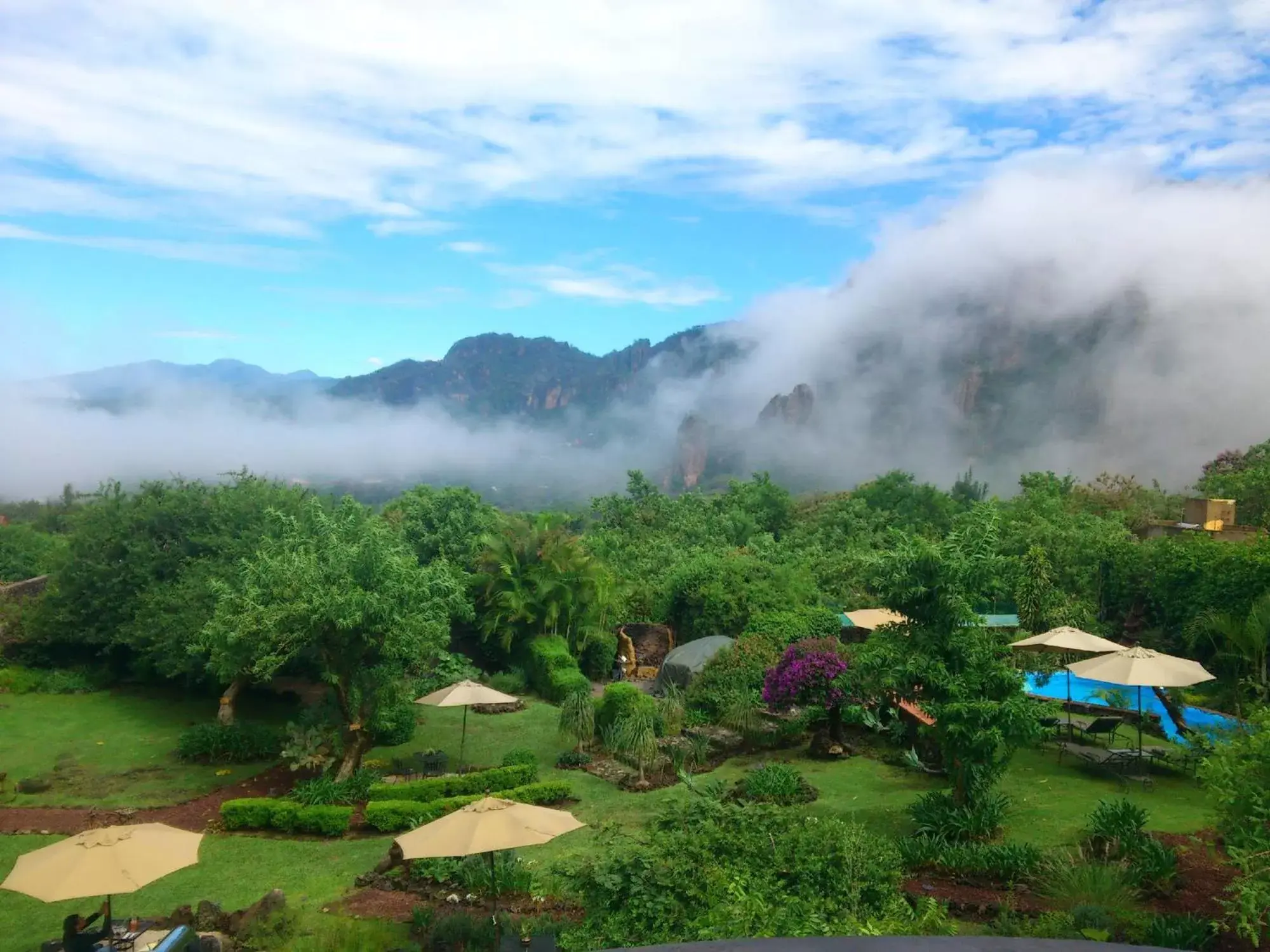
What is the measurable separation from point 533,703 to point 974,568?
12.7 m

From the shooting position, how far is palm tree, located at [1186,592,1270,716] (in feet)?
47.8

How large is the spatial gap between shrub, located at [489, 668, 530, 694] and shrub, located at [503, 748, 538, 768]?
19.2ft

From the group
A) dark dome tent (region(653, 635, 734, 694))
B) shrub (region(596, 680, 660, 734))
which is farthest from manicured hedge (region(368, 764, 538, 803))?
dark dome tent (region(653, 635, 734, 694))

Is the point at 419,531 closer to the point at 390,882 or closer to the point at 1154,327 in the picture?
the point at 390,882

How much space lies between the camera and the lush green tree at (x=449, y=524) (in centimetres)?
2753

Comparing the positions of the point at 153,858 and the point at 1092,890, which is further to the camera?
the point at 1092,890

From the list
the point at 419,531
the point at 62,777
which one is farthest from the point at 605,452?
the point at 62,777

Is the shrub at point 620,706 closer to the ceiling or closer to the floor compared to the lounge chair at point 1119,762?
closer to the floor

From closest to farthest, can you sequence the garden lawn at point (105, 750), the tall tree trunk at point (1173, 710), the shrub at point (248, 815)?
the shrub at point (248, 815) → the tall tree trunk at point (1173, 710) → the garden lawn at point (105, 750)

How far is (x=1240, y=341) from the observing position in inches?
2613

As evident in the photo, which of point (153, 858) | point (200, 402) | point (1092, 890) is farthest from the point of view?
point (200, 402)

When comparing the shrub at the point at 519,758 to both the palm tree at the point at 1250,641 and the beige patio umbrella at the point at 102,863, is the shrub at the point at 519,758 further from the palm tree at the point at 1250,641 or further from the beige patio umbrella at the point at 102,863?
the palm tree at the point at 1250,641

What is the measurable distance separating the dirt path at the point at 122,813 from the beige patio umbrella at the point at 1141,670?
1271 cm

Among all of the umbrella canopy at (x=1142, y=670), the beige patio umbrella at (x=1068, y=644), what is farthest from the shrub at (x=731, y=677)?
the umbrella canopy at (x=1142, y=670)
